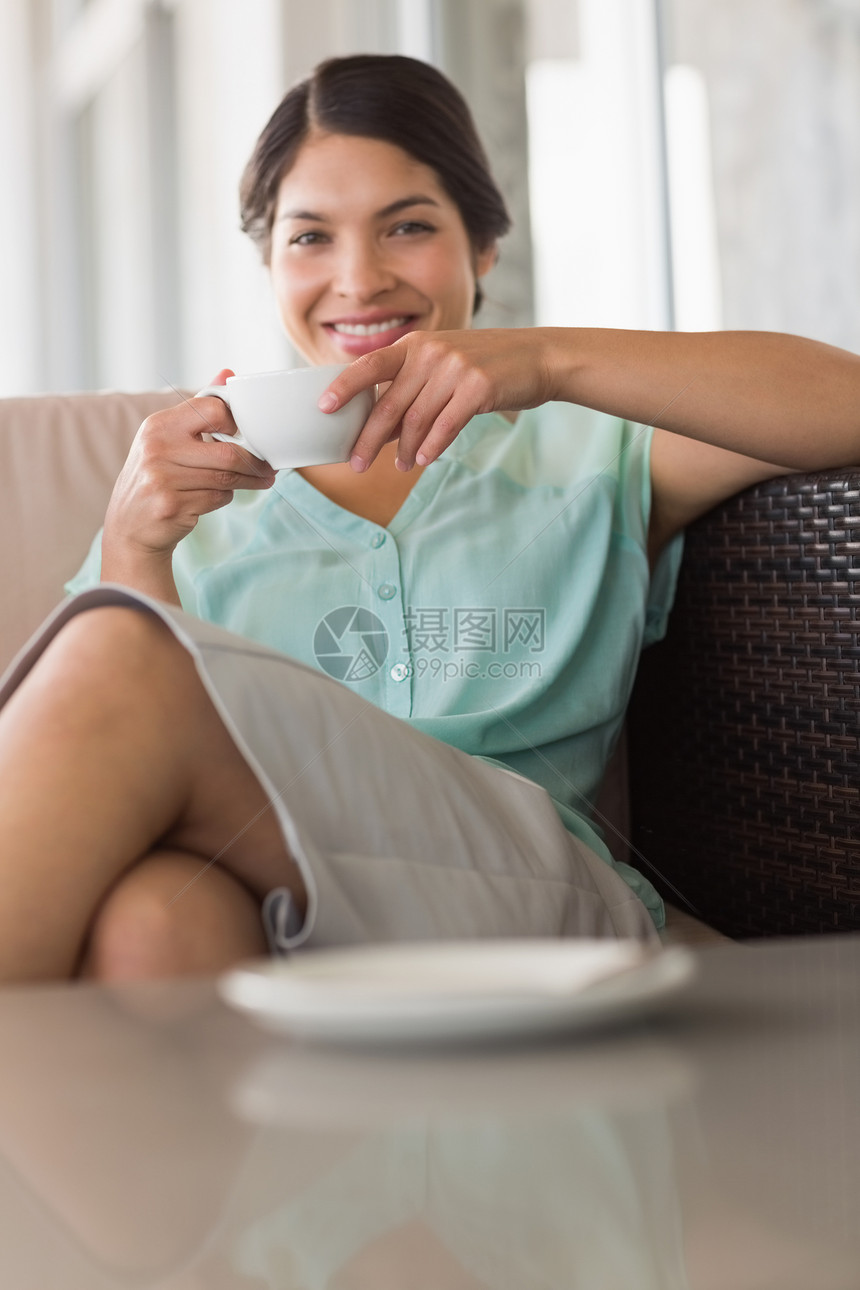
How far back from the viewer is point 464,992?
357mm

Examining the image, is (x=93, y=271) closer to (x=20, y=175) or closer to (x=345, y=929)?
(x=20, y=175)

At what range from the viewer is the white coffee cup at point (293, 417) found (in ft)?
2.39

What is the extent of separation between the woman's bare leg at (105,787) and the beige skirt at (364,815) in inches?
0.7

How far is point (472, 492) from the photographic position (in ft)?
3.41

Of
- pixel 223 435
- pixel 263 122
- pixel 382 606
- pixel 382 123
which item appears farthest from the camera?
pixel 263 122

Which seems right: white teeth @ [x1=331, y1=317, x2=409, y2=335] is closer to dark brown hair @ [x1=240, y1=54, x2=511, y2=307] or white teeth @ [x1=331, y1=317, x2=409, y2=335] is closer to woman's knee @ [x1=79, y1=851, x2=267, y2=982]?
dark brown hair @ [x1=240, y1=54, x2=511, y2=307]

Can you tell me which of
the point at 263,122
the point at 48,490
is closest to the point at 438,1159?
the point at 48,490

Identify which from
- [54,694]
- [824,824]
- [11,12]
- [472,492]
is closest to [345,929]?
[54,694]

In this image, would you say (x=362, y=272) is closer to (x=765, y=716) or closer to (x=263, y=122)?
(x=765, y=716)

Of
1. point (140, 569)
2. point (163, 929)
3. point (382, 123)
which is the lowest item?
point (163, 929)

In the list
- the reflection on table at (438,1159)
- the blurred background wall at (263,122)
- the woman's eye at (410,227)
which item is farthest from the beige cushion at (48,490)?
the blurred background wall at (263,122)

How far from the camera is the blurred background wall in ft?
8.47

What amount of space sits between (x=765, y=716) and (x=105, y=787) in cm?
53

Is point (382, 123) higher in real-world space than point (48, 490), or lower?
higher
